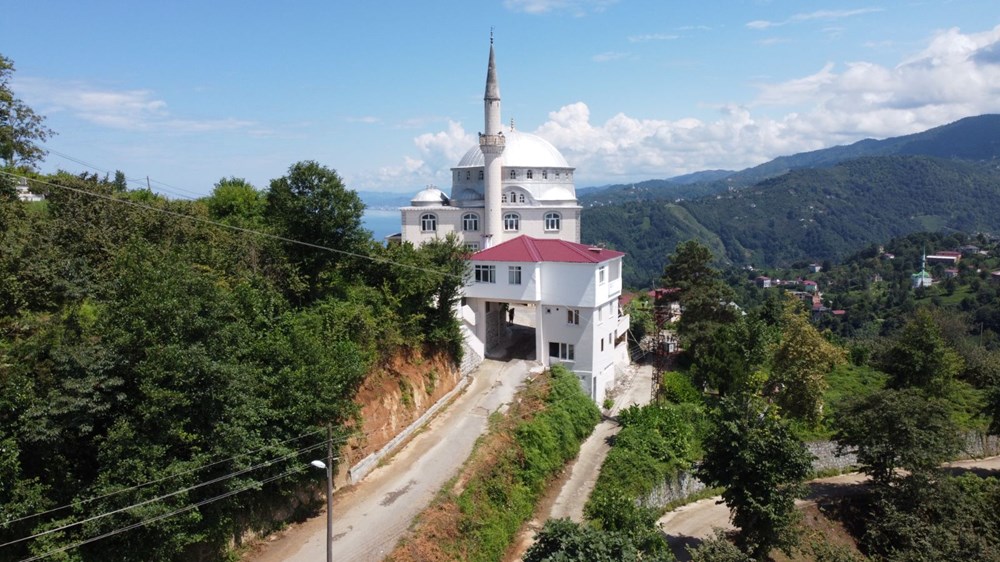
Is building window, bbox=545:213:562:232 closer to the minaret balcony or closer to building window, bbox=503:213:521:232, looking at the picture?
building window, bbox=503:213:521:232

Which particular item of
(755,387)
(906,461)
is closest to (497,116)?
(755,387)

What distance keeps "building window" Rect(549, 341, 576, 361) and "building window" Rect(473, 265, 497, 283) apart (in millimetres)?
4550

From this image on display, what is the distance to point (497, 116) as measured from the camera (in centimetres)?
4266

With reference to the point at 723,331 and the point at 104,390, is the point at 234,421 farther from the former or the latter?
the point at 723,331

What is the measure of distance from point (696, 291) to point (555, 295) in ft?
36.6

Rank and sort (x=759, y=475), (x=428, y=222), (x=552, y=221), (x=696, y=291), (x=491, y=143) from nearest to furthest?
1. (x=759, y=475)
2. (x=696, y=291)
3. (x=491, y=143)
4. (x=428, y=222)
5. (x=552, y=221)

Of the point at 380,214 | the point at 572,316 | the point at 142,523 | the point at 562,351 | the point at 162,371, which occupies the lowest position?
the point at 142,523

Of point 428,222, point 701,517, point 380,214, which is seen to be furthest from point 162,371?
point 380,214

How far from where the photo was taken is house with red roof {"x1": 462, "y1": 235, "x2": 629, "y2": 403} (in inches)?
1214

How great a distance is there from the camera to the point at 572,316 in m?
31.4

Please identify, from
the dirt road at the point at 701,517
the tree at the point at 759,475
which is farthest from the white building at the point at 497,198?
the tree at the point at 759,475

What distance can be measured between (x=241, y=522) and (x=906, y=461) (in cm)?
2465

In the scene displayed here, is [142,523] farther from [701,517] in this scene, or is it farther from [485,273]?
[701,517]

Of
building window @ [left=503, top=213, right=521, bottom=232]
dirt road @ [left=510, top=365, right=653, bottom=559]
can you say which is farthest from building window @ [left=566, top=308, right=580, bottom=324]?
building window @ [left=503, top=213, right=521, bottom=232]
